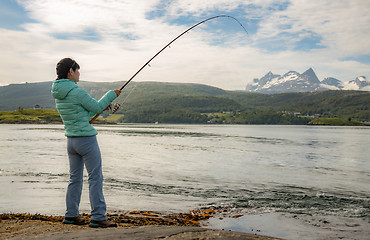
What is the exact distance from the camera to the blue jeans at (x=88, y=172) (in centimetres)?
600

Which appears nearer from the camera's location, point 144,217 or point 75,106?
point 75,106

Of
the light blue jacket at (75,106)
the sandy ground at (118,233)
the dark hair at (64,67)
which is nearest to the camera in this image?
the sandy ground at (118,233)

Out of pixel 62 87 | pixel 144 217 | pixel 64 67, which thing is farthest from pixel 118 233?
pixel 144 217

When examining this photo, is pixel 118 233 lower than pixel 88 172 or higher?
lower

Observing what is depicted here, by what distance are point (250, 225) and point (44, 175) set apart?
11.6 meters

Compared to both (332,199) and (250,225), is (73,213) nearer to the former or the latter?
(250,225)

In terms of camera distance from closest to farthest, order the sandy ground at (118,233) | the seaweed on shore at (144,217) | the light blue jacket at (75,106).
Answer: the sandy ground at (118,233) < the light blue jacket at (75,106) < the seaweed on shore at (144,217)

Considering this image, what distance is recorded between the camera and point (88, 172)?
241 inches

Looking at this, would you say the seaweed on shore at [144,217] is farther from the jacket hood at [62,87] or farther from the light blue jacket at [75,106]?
the jacket hood at [62,87]

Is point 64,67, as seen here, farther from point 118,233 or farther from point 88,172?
point 118,233

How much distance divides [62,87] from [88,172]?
168cm

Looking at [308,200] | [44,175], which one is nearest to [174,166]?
[44,175]

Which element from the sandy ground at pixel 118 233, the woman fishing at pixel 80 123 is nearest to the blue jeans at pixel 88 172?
the woman fishing at pixel 80 123

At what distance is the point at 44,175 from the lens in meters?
16.2
